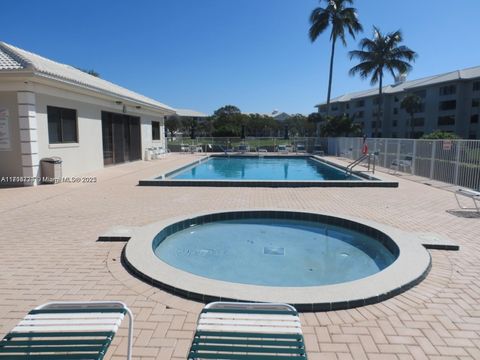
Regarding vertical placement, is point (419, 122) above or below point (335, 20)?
below

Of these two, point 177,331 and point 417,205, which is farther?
point 417,205

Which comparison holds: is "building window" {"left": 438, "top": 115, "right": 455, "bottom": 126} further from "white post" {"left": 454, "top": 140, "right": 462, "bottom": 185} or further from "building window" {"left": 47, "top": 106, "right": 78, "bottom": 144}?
"building window" {"left": 47, "top": 106, "right": 78, "bottom": 144}

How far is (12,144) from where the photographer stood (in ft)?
35.0

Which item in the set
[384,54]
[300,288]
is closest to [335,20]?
[384,54]

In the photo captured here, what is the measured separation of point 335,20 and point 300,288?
103ft

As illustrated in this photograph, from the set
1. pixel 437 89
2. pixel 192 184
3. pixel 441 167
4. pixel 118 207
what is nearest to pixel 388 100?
pixel 437 89

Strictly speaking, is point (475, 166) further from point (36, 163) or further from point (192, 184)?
point (36, 163)

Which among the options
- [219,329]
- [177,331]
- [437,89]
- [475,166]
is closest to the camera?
[219,329]

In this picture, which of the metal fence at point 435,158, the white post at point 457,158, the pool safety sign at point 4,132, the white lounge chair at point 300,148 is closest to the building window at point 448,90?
the white lounge chair at point 300,148

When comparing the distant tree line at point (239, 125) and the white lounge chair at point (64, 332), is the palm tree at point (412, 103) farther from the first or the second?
the white lounge chair at point (64, 332)

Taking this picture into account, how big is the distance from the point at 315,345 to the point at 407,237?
332cm

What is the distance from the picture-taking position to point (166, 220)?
6.41 m

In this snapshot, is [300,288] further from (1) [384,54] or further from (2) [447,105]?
(2) [447,105]

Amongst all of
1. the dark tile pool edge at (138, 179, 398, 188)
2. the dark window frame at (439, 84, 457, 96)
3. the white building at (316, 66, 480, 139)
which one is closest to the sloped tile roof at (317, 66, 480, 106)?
the white building at (316, 66, 480, 139)
